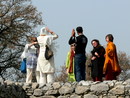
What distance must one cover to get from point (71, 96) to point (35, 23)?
68.9 feet

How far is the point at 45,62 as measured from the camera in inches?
572

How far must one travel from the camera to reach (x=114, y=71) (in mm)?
13625

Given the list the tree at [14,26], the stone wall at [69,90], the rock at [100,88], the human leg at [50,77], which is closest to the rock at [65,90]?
the stone wall at [69,90]

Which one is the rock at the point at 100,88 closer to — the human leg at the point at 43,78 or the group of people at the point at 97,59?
the group of people at the point at 97,59

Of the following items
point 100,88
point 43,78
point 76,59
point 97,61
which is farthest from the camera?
point 43,78

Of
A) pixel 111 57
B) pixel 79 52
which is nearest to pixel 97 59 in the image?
pixel 111 57

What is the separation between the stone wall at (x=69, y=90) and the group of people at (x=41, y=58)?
57 cm

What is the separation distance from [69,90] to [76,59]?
1000 millimetres

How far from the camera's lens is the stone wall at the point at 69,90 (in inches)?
508

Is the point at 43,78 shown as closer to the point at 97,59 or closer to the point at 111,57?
the point at 97,59

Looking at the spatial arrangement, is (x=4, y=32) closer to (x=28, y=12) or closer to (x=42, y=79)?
(x=28, y=12)

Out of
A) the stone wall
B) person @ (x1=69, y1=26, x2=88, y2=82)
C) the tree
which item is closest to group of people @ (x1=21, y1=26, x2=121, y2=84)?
person @ (x1=69, y1=26, x2=88, y2=82)

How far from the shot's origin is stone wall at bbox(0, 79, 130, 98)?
42.3 ft

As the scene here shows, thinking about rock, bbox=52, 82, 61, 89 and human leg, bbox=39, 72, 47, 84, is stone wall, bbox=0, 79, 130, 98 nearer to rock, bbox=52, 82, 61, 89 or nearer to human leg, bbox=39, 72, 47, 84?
rock, bbox=52, 82, 61, 89
